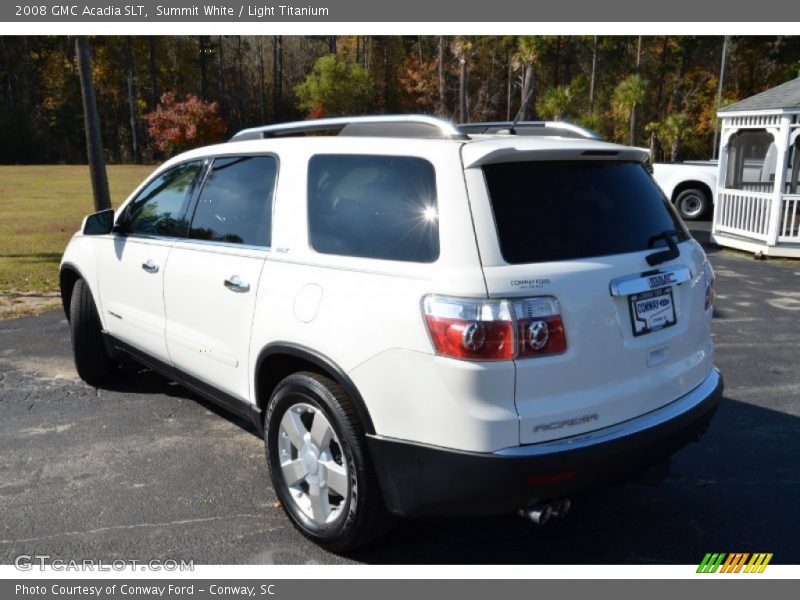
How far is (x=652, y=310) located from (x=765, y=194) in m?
11.8

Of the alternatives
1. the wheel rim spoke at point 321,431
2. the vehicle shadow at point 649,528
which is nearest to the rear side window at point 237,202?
the wheel rim spoke at point 321,431

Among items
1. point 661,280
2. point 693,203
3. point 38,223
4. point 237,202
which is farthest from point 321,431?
point 693,203

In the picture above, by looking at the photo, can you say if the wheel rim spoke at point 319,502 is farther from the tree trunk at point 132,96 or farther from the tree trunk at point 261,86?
the tree trunk at point 261,86

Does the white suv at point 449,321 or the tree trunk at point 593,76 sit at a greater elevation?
the tree trunk at point 593,76

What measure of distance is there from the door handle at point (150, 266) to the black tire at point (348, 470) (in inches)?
58.2

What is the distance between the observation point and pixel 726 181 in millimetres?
15680

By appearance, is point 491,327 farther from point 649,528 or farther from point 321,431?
point 649,528

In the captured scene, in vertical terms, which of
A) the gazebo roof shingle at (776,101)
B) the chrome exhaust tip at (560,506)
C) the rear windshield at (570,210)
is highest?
the gazebo roof shingle at (776,101)

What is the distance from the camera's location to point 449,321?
256 cm

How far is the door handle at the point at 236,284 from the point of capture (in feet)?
11.4

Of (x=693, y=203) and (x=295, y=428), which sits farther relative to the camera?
(x=693, y=203)

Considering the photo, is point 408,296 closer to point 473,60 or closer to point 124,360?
point 124,360

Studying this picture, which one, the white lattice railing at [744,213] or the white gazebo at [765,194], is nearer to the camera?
the white gazebo at [765,194]
